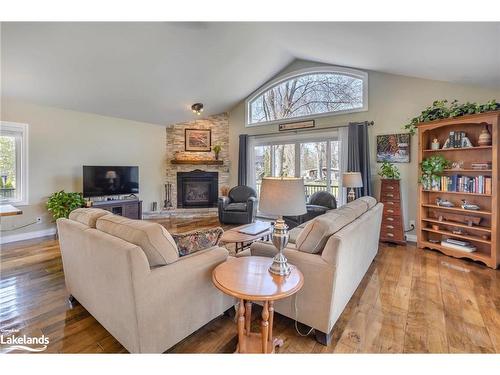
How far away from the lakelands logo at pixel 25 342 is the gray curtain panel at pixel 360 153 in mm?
4666

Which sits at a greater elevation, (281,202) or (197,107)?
(197,107)

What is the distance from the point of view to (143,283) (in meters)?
1.43

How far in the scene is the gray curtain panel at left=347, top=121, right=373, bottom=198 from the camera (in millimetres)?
4539

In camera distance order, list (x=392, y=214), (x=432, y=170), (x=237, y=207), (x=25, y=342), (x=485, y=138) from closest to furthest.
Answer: (x=25, y=342) → (x=485, y=138) → (x=432, y=170) → (x=392, y=214) → (x=237, y=207)

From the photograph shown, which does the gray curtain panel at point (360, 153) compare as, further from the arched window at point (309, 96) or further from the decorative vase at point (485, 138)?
the decorative vase at point (485, 138)

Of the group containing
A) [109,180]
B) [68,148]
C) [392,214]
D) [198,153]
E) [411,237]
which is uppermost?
[198,153]

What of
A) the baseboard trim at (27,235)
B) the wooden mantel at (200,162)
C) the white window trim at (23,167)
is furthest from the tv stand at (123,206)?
the wooden mantel at (200,162)

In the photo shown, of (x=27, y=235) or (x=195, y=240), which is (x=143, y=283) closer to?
(x=195, y=240)

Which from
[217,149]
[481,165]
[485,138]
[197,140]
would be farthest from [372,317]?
[197,140]

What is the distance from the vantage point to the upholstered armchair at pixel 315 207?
176 inches

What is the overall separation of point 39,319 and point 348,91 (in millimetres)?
5694

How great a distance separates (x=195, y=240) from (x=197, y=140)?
5227 millimetres

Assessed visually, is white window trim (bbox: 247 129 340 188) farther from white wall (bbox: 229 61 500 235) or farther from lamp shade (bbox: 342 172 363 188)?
lamp shade (bbox: 342 172 363 188)
